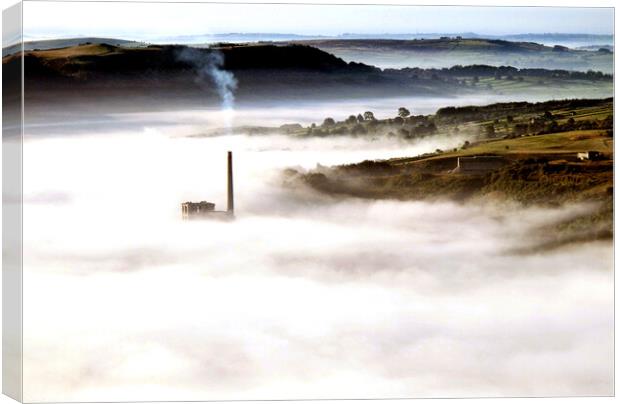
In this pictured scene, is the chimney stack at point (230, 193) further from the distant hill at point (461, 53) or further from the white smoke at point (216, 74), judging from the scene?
the distant hill at point (461, 53)

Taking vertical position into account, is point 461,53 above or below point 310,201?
above

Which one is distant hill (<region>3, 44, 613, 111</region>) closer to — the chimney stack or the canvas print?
the canvas print

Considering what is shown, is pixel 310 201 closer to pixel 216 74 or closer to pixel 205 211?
pixel 205 211

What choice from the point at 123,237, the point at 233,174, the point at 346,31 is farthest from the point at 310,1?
the point at 123,237

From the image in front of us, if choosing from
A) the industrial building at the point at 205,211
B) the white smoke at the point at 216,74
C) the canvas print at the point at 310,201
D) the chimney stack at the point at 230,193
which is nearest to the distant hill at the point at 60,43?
the canvas print at the point at 310,201

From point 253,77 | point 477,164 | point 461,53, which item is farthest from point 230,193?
point 461,53

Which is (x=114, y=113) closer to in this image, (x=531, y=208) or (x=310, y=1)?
(x=310, y=1)

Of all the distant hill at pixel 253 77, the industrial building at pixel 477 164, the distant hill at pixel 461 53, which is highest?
the distant hill at pixel 461 53

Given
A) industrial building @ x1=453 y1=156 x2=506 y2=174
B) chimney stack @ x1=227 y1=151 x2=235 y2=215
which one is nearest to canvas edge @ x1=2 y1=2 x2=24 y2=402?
chimney stack @ x1=227 y1=151 x2=235 y2=215
